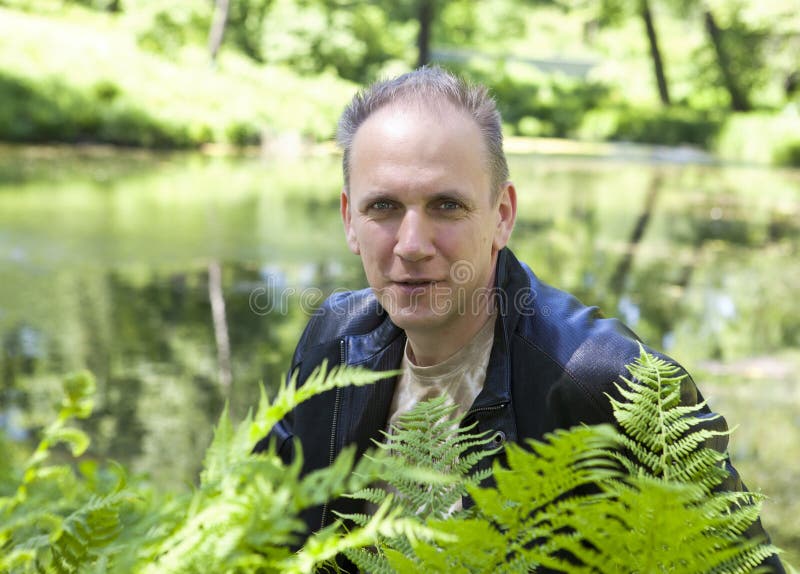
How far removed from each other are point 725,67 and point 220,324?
106ft

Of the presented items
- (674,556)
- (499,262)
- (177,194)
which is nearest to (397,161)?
(499,262)

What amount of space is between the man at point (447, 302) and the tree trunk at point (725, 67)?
35.8 m

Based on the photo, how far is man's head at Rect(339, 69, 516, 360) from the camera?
1.97 metres

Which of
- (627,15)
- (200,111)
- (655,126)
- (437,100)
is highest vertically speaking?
(627,15)

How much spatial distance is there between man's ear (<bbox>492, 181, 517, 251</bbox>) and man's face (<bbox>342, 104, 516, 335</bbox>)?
7.0 inches

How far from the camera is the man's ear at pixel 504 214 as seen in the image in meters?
2.34

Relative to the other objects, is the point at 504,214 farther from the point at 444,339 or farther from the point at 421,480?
the point at 421,480

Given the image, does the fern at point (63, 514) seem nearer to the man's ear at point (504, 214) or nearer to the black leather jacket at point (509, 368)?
the black leather jacket at point (509, 368)

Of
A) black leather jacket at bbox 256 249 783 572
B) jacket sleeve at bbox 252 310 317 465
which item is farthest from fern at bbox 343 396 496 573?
jacket sleeve at bbox 252 310 317 465

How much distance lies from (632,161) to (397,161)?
2776cm

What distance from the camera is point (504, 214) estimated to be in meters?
2.43

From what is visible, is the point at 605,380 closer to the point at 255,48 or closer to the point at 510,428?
the point at 510,428

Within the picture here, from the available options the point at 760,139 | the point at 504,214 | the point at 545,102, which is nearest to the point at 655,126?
the point at 760,139

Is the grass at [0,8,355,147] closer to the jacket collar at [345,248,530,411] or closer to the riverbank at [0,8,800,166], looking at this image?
the riverbank at [0,8,800,166]
